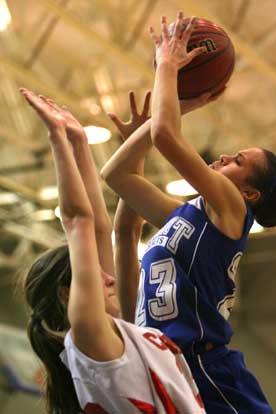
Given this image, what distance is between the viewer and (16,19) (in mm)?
8445

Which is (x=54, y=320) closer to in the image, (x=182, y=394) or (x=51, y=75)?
(x=182, y=394)

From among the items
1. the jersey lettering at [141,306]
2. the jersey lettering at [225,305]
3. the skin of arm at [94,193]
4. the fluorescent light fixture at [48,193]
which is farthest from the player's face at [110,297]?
the fluorescent light fixture at [48,193]

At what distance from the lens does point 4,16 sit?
7.95m

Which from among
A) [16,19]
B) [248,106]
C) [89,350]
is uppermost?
[16,19]

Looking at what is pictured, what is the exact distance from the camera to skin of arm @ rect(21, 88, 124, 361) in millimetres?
1842

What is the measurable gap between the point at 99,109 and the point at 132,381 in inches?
328

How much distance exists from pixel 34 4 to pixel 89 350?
727cm

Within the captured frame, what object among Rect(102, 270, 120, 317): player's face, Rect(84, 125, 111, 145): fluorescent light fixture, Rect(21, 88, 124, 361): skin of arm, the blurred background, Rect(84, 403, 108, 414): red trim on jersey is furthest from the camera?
Rect(84, 125, 111, 145): fluorescent light fixture

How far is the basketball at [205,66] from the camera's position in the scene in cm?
278

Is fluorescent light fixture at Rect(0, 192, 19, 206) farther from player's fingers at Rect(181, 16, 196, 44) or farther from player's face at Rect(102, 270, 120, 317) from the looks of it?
player's face at Rect(102, 270, 120, 317)

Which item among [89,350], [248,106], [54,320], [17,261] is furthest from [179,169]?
[17,261]

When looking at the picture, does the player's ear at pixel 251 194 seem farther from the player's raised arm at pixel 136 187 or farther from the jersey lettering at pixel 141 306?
the jersey lettering at pixel 141 306

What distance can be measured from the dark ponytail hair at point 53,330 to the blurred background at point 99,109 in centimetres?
306

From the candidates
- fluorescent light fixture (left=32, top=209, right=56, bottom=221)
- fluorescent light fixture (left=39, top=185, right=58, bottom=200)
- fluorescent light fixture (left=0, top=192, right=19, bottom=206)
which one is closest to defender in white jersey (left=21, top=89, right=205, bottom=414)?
fluorescent light fixture (left=39, top=185, right=58, bottom=200)
